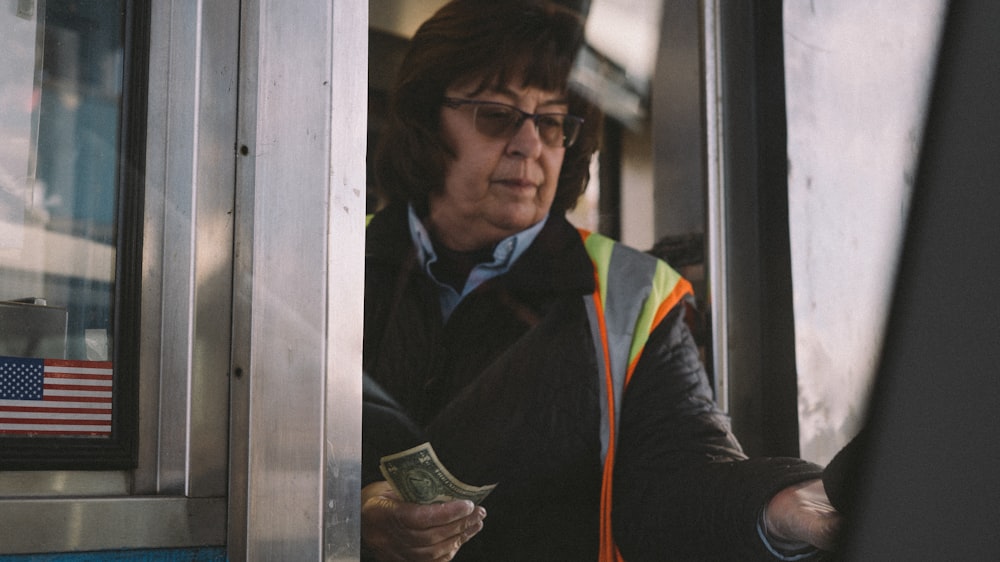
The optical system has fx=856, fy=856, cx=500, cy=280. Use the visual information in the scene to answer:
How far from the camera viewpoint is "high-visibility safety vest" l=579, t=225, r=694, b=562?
2.00 m

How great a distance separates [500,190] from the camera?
2057 mm

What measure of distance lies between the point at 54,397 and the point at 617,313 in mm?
1251

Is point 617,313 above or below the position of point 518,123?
below

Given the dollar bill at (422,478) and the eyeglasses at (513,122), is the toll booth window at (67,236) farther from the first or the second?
the eyeglasses at (513,122)

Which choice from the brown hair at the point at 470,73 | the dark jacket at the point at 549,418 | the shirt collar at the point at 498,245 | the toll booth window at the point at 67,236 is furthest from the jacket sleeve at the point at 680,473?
the toll booth window at the point at 67,236

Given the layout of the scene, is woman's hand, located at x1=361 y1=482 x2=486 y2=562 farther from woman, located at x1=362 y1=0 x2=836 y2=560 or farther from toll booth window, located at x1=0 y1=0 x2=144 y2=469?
toll booth window, located at x1=0 y1=0 x2=144 y2=469

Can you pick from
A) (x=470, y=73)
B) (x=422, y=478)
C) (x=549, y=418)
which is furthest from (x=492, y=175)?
(x=422, y=478)

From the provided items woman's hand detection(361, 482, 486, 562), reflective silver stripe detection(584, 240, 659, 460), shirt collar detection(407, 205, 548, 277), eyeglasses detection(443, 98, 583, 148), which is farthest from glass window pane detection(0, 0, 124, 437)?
reflective silver stripe detection(584, 240, 659, 460)

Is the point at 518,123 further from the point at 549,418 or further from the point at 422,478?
the point at 422,478

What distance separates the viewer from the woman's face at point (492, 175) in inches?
78.4

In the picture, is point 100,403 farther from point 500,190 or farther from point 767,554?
point 767,554

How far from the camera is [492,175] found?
2.04 meters

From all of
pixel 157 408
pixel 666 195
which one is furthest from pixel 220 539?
pixel 666 195

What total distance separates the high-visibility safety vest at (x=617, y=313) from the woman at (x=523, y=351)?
0.01 metres
